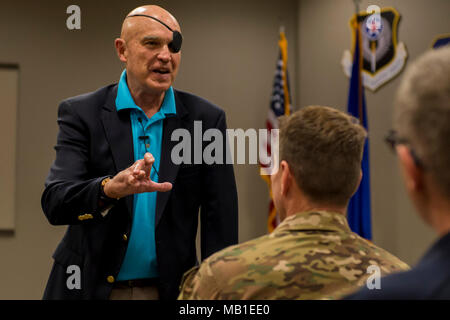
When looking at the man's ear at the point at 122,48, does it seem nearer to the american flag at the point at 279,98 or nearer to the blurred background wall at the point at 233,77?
the blurred background wall at the point at 233,77

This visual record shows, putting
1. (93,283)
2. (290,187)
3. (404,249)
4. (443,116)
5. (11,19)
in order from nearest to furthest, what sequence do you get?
(443,116), (290,187), (93,283), (404,249), (11,19)

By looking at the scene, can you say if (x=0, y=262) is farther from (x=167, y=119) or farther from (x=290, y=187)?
(x=290, y=187)

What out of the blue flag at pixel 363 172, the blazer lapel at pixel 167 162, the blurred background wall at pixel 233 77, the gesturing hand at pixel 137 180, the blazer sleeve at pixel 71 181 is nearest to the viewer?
the gesturing hand at pixel 137 180

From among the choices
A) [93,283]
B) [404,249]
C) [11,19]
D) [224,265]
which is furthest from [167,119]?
[11,19]

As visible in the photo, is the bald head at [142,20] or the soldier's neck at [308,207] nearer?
the soldier's neck at [308,207]

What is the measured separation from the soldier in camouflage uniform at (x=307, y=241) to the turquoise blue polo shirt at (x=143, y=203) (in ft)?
1.55

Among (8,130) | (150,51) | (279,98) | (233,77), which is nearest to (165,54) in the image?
(150,51)

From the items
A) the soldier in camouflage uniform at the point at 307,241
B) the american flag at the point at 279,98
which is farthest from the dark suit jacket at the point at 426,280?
the american flag at the point at 279,98

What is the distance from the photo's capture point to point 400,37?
365 cm

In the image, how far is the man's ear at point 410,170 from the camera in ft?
2.33

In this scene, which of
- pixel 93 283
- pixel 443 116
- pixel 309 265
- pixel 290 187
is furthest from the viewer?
pixel 93 283

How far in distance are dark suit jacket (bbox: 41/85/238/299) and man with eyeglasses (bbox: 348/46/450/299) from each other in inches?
44.7

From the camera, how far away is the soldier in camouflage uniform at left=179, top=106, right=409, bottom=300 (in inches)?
46.6
